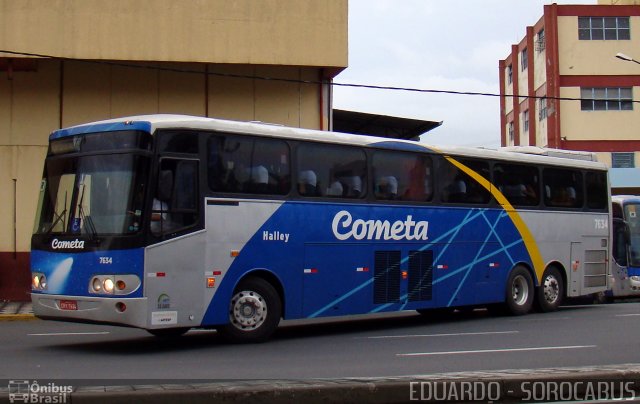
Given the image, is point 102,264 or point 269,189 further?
point 269,189

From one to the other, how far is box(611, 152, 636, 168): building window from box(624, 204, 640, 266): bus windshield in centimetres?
3192

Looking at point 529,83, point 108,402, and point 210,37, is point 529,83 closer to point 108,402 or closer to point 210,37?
point 210,37

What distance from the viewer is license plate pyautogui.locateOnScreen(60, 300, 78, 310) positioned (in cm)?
1230

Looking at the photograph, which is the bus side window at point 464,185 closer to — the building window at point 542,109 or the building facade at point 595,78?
the building facade at point 595,78

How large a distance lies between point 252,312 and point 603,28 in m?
48.6

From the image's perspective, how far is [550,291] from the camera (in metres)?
19.6

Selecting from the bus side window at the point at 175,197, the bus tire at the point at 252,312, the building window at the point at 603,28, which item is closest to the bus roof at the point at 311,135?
the bus side window at the point at 175,197

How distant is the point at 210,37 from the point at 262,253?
34.9 feet

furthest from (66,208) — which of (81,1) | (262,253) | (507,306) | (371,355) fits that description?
(81,1)

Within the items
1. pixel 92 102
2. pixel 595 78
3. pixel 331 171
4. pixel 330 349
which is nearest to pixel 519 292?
pixel 331 171

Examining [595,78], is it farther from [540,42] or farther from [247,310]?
[247,310]

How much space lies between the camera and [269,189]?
13.9m

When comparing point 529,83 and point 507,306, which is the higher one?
point 529,83

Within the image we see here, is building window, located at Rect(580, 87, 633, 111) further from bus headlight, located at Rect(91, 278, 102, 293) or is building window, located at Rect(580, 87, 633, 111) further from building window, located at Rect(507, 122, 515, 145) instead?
bus headlight, located at Rect(91, 278, 102, 293)
